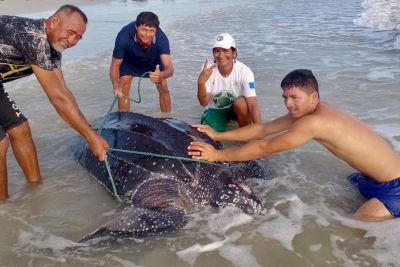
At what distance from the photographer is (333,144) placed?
3.07 m

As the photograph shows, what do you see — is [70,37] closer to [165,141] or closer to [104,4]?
[165,141]

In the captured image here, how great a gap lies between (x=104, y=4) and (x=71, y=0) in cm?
132

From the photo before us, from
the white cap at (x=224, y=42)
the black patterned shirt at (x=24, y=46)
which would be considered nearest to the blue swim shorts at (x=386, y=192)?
the white cap at (x=224, y=42)

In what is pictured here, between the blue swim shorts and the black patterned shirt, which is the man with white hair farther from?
the blue swim shorts

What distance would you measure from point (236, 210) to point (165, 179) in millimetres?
571

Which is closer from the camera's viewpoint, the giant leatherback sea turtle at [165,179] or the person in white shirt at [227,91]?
the giant leatherback sea turtle at [165,179]

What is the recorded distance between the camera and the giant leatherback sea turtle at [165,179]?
9.44ft

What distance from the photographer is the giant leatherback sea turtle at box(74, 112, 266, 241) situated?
288 centimetres

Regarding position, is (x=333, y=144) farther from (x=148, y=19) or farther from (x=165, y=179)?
(x=148, y=19)

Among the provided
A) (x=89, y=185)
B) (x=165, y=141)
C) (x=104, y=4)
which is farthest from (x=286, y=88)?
(x=104, y=4)

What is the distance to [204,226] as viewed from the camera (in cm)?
301

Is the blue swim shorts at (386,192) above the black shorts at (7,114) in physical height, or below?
below

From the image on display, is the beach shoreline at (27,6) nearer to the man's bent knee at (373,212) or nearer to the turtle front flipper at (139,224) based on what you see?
the turtle front flipper at (139,224)

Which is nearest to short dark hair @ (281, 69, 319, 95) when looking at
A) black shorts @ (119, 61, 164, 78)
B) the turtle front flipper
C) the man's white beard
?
the turtle front flipper
